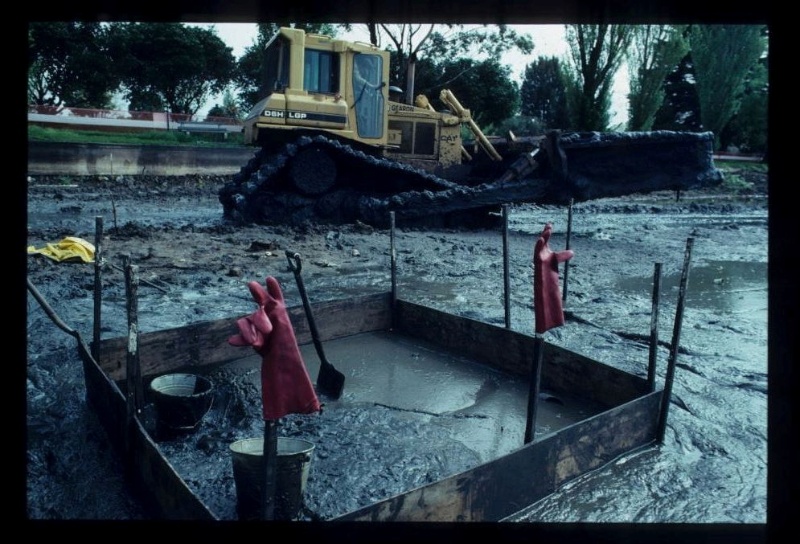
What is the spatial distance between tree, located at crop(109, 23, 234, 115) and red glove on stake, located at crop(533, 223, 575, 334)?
103 feet

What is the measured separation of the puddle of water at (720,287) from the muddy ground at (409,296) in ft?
0.21

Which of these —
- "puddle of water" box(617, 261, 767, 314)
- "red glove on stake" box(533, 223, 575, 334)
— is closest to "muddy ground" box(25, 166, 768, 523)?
"puddle of water" box(617, 261, 767, 314)

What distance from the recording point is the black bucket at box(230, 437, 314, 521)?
2439mm

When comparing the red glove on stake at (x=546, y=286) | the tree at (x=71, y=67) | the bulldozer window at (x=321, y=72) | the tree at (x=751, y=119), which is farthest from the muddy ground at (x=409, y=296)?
the tree at (x=751, y=119)

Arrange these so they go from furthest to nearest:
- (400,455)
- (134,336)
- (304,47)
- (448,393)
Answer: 1. (304,47)
2. (448,393)
3. (400,455)
4. (134,336)

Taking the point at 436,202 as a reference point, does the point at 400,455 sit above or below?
below

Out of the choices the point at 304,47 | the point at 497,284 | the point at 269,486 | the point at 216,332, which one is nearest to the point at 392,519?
the point at 269,486

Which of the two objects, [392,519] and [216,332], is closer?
[392,519]

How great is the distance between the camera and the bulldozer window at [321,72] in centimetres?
1103

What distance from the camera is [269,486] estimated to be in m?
2.15

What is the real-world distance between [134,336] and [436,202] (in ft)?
27.9

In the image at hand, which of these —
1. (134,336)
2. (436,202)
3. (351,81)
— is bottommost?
(134,336)
